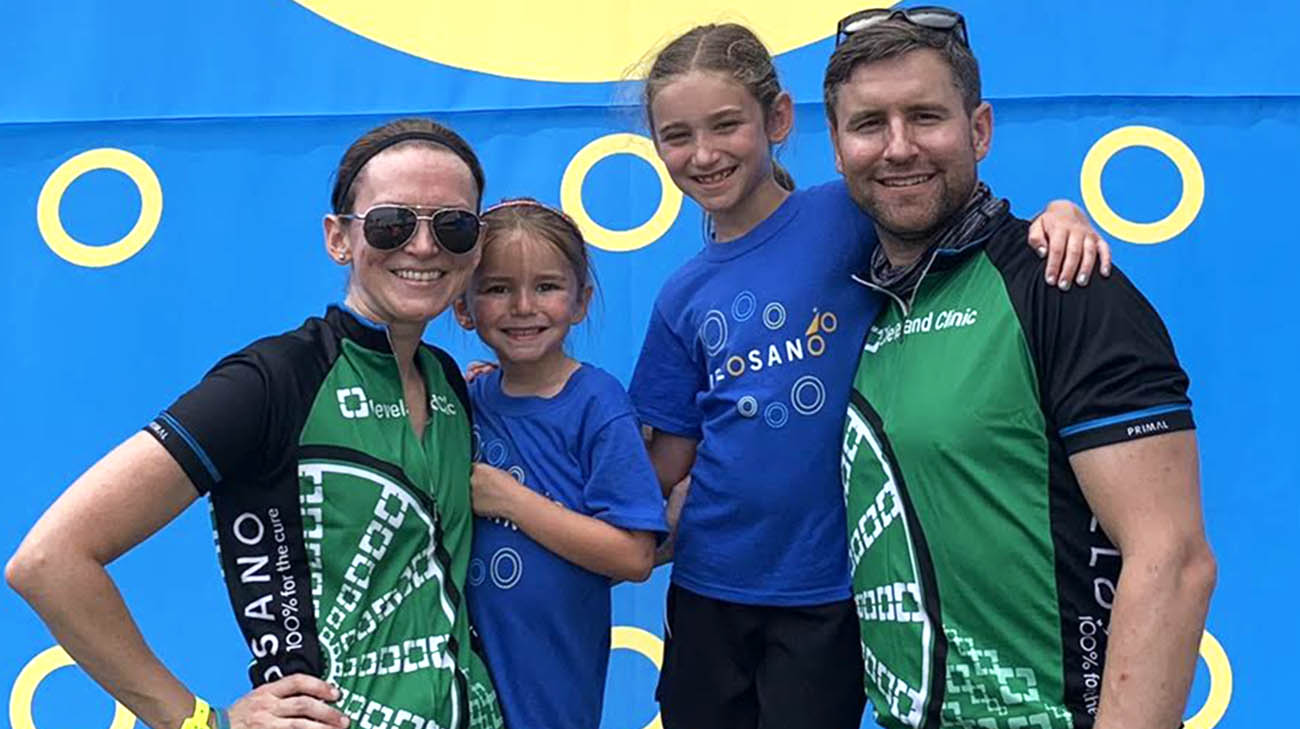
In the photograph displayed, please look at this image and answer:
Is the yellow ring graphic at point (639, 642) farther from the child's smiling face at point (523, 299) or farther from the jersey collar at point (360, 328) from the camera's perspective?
the jersey collar at point (360, 328)

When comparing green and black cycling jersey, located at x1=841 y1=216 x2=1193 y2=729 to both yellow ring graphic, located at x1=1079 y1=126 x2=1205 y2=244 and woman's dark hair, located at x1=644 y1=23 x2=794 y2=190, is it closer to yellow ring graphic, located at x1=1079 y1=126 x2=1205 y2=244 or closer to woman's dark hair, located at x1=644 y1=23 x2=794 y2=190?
woman's dark hair, located at x1=644 y1=23 x2=794 y2=190

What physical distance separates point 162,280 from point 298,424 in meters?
1.47

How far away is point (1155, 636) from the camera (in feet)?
4.52

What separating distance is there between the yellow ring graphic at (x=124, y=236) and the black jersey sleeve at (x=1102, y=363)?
2.15m

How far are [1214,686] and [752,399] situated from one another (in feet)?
5.07

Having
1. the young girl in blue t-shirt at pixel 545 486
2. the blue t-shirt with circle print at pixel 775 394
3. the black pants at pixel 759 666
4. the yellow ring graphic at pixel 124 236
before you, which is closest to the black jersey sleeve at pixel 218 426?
the young girl in blue t-shirt at pixel 545 486

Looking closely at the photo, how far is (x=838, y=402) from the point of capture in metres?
1.91

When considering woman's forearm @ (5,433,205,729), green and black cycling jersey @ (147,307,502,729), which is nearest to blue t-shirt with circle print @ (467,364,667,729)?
green and black cycling jersey @ (147,307,502,729)

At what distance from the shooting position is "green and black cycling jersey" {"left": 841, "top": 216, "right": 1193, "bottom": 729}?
1416 mm

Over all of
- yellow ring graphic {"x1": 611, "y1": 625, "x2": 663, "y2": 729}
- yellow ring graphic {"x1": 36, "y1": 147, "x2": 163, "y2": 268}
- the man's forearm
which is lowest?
yellow ring graphic {"x1": 611, "y1": 625, "x2": 663, "y2": 729}

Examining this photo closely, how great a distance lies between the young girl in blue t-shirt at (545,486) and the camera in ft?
5.90

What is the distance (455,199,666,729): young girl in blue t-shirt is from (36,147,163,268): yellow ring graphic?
1219 millimetres

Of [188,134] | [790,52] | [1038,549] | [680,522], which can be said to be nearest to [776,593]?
[680,522]

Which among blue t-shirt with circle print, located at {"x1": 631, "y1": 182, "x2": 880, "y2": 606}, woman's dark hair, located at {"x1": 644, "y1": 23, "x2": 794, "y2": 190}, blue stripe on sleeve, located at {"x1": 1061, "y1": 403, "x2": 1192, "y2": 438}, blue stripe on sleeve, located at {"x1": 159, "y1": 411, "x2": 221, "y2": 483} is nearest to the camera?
blue stripe on sleeve, located at {"x1": 1061, "y1": 403, "x2": 1192, "y2": 438}
